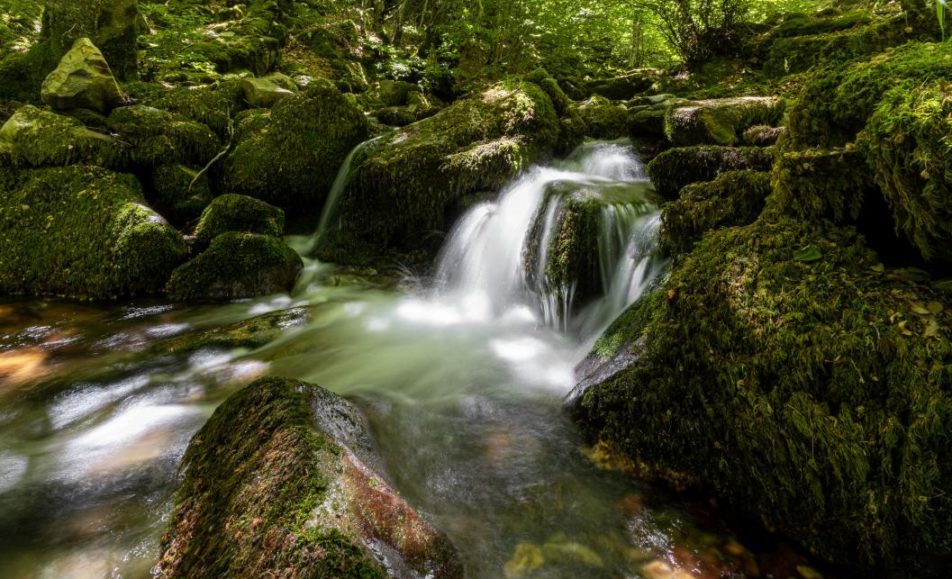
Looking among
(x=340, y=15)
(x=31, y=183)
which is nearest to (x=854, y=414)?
(x=31, y=183)

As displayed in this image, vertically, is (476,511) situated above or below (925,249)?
below

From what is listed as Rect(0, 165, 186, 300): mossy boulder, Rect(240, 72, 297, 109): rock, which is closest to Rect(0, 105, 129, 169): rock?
Rect(0, 165, 186, 300): mossy boulder

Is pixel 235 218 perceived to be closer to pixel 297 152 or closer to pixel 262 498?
pixel 297 152

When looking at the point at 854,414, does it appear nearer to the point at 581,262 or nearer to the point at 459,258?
the point at 581,262

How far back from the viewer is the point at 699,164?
4.98 meters

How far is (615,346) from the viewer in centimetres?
347

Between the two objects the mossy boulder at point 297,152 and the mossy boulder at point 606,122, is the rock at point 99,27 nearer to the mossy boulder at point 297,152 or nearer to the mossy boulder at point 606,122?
the mossy boulder at point 297,152

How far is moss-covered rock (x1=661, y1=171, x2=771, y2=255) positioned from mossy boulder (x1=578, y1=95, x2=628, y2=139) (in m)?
5.13

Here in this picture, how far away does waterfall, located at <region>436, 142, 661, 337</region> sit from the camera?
477 cm

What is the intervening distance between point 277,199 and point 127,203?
215 centimetres

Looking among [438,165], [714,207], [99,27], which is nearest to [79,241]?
[99,27]

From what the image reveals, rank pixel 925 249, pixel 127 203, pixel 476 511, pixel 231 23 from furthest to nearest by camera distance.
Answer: pixel 231 23 → pixel 127 203 → pixel 476 511 → pixel 925 249

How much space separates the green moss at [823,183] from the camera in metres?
2.30

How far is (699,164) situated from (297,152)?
19.7 ft
